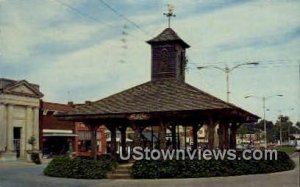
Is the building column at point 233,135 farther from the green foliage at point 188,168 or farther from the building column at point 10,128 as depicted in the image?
the building column at point 10,128

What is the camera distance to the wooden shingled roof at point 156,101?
25781 millimetres

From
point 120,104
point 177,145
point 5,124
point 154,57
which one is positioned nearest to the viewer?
point 120,104

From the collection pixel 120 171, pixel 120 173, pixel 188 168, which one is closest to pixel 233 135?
pixel 188 168

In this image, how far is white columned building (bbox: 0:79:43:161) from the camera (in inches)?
2159

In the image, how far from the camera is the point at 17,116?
58.0m

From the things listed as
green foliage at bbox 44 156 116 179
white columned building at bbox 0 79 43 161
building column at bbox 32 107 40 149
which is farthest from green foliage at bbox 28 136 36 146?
green foliage at bbox 44 156 116 179

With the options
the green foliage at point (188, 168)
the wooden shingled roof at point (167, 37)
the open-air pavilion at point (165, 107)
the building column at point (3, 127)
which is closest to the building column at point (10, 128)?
the building column at point (3, 127)

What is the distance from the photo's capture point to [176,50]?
1171 inches

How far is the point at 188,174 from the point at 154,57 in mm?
8177

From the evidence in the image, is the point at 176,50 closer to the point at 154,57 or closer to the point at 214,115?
the point at 154,57

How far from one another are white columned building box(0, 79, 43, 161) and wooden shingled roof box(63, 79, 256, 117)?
27.0 metres

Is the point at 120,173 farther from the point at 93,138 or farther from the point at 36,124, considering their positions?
the point at 36,124

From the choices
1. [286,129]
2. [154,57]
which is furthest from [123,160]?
[286,129]

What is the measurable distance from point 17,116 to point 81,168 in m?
34.0
